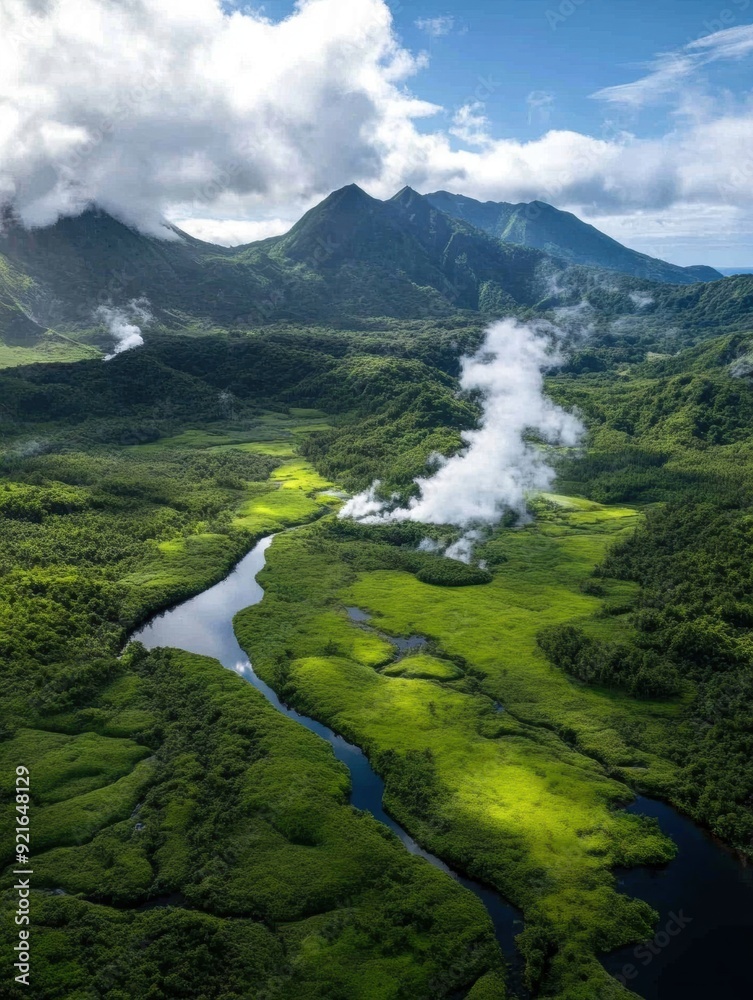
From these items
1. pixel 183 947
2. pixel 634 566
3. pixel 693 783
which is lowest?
pixel 183 947

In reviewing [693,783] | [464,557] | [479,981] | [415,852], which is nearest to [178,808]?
[415,852]

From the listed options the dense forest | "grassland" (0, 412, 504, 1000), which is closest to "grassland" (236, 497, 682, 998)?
the dense forest

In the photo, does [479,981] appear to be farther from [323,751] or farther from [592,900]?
[323,751]

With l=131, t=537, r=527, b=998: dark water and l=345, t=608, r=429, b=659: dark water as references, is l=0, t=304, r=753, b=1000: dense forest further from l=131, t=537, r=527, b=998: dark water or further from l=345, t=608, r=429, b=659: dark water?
l=345, t=608, r=429, b=659: dark water

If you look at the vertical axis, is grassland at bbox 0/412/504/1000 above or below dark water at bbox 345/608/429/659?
below

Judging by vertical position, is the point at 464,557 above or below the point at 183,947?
above

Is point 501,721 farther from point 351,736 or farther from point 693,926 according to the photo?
point 693,926

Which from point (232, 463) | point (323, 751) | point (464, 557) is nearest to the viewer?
point (323, 751)
